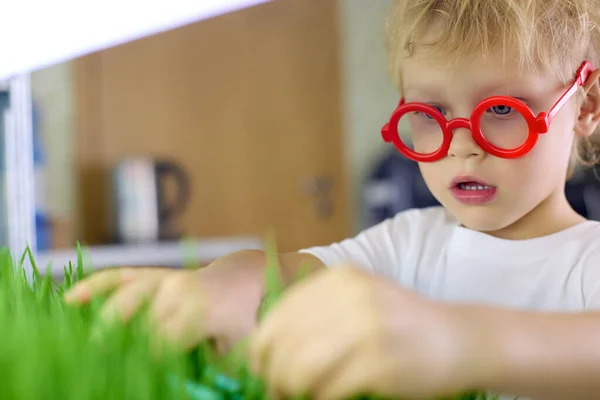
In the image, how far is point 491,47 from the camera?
25.3 inches

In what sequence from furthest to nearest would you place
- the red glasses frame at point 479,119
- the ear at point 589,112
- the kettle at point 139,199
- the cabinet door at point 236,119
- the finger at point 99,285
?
the cabinet door at point 236,119
the kettle at point 139,199
the ear at point 589,112
the red glasses frame at point 479,119
the finger at point 99,285

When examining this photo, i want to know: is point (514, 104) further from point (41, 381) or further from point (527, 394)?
point (41, 381)

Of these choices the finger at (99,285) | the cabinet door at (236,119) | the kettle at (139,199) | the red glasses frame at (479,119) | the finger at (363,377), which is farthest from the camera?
the cabinet door at (236,119)

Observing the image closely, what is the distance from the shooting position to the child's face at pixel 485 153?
0.62 m

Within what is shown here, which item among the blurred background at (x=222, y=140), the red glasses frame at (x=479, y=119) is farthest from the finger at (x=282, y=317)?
the blurred background at (x=222, y=140)

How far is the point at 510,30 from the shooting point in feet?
2.11

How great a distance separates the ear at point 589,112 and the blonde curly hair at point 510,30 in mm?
27

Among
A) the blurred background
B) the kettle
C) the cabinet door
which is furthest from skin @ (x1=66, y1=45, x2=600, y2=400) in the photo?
the cabinet door

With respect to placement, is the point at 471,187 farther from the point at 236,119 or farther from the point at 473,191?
the point at 236,119

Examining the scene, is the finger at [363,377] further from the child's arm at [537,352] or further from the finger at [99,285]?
the finger at [99,285]

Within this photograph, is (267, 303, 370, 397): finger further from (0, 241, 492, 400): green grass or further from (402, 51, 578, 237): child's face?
(402, 51, 578, 237): child's face

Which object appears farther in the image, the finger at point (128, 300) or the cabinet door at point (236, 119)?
the cabinet door at point (236, 119)

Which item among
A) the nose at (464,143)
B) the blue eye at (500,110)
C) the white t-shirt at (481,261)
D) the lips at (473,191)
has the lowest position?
the white t-shirt at (481,261)

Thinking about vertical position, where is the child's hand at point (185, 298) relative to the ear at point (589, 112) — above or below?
below
